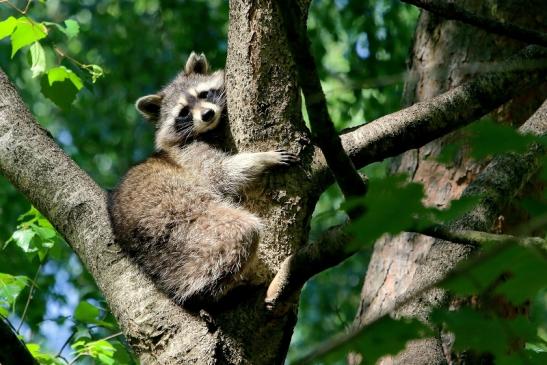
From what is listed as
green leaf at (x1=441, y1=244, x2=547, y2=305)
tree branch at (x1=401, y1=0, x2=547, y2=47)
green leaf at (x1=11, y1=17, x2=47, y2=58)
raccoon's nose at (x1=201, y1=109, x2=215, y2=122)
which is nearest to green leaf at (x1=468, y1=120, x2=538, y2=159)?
green leaf at (x1=441, y1=244, x2=547, y2=305)

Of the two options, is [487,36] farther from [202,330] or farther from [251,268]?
[202,330]

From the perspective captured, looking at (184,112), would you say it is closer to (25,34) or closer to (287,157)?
(25,34)

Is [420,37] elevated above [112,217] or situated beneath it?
elevated above

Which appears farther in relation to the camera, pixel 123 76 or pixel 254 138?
pixel 123 76

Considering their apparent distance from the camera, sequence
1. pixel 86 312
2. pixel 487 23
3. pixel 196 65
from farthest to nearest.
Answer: pixel 196 65 < pixel 86 312 < pixel 487 23

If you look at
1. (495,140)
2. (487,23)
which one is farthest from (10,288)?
(495,140)

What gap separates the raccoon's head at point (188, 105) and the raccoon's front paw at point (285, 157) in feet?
6.18

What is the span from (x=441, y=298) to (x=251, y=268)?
851 millimetres

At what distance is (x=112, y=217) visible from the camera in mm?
3795

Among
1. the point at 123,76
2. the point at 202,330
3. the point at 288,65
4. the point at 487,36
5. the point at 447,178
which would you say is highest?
the point at 123,76

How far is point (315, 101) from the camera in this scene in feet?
7.22

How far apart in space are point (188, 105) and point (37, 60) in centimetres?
186

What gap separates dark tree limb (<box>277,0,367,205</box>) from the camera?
2014 mm

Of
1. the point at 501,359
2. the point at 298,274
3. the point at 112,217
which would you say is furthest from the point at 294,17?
the point at 112,217
